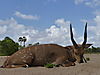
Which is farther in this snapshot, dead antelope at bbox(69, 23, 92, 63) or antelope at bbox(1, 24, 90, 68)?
dead antelope at bbox(69, 23, 92, 63)

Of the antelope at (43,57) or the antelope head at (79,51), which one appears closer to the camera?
the antelope at (43,57)

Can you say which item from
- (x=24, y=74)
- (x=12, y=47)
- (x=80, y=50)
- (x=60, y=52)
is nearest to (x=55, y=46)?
(x=60, y=52)

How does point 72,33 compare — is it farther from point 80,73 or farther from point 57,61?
point 80,73

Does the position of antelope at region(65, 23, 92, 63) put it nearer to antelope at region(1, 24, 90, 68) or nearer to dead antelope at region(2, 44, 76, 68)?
antelope at region(1, 24, 90, 68)

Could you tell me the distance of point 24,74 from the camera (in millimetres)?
9250

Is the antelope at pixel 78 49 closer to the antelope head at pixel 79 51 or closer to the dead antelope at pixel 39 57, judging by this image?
the antelope head at pixel 79 51

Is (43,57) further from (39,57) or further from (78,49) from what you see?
(78,49)

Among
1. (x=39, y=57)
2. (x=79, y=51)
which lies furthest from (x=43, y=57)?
(x=79, y=51)

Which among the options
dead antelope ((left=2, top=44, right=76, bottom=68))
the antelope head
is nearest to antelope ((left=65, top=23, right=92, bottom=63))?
the antelope head

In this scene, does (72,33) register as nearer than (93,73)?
No

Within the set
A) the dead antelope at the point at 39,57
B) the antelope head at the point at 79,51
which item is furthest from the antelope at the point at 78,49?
the dead antelope at the point at 39,57

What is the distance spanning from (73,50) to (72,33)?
1.11 m

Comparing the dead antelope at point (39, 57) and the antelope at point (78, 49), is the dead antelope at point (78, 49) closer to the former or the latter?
the antelope at point (78, 49)

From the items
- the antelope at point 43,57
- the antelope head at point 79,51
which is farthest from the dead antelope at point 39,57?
the antelope head at point 79,51
